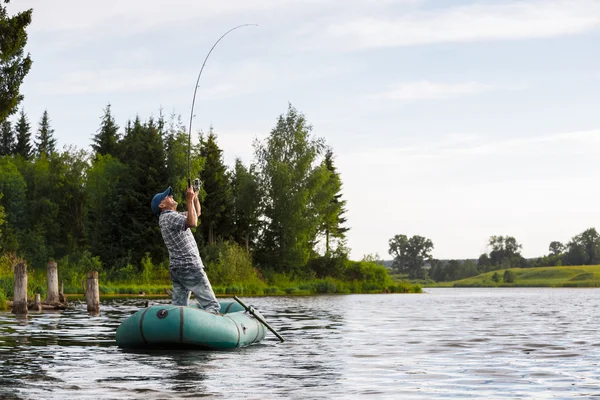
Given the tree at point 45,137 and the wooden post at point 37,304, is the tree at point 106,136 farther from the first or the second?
the wooden post at point 37,304

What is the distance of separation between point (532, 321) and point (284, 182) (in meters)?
38.4

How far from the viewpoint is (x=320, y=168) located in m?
63.5

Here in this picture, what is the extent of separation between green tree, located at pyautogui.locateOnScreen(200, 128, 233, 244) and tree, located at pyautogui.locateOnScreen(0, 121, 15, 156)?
160 ft

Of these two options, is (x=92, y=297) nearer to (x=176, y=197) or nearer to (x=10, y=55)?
(x=10, y=55)

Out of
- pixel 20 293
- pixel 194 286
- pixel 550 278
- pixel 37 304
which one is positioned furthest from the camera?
pixel 550 278

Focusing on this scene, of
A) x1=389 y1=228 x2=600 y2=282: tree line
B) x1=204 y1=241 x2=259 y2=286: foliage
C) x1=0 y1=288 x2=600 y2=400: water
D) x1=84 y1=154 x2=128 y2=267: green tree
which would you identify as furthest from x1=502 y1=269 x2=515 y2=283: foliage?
x1=0 y1=288 x2=600 y2=400: water

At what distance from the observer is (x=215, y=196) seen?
205 ft

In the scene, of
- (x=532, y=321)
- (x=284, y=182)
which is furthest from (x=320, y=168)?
(x=532, y=321)

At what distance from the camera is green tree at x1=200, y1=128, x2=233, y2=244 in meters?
62.1

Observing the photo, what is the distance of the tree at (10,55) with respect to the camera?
30578 millimetres

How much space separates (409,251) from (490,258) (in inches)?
800

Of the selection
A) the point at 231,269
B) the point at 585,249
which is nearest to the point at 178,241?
the point at 231,269

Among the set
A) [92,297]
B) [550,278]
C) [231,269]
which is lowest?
[550,278]

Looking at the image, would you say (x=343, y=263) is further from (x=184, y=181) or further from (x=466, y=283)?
(x=466, y=283)
